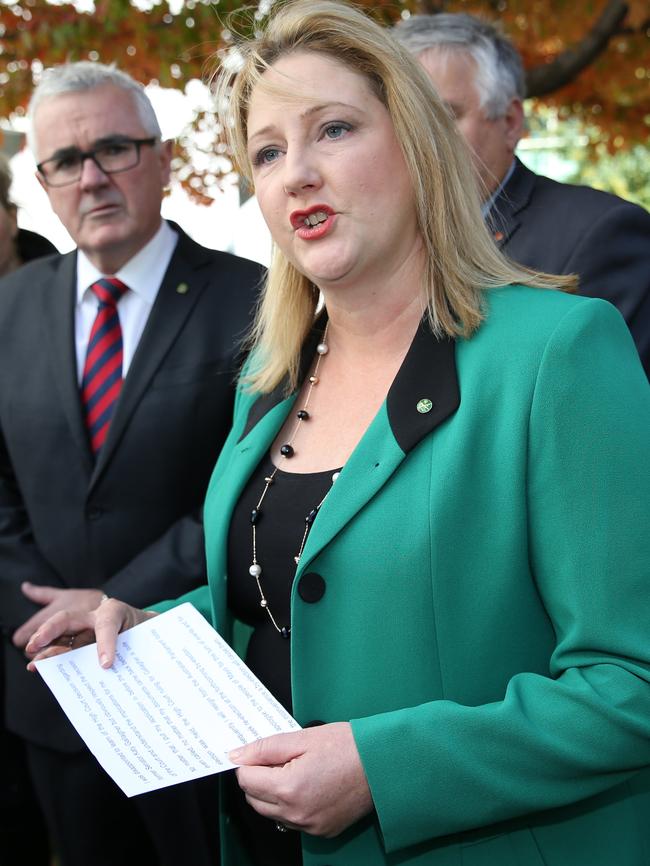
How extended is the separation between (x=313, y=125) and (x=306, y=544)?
2.75ft

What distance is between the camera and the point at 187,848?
2984mm

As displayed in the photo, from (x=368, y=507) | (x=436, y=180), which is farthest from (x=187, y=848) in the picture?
(x=436, y=180)

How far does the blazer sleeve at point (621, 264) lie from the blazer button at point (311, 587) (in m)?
1.44

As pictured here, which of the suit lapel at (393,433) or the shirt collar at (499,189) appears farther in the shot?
the shirt collar at (499,189)

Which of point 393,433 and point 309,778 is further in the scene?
point 393,433

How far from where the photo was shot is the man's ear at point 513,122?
356cm

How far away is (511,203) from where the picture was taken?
3.21m

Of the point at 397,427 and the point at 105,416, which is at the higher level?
the point at 397,427

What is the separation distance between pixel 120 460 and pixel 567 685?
5.84ft

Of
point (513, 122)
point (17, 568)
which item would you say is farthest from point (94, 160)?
point (513, 122)

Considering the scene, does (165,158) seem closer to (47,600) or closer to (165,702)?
(47,600)

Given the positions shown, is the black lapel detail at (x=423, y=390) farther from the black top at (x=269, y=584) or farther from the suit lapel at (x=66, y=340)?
the suit lapel at (x=66, y=340)

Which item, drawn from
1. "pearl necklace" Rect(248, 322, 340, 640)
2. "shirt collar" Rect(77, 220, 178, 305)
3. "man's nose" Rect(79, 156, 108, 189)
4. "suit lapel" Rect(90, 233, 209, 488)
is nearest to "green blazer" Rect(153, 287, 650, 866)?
"pearl necklace" Rect(248, 322, 340, 640)

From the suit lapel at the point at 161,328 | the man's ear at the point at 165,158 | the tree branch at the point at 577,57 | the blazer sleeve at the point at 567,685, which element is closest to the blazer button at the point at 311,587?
the blazer sleeve at the point at 567,685
